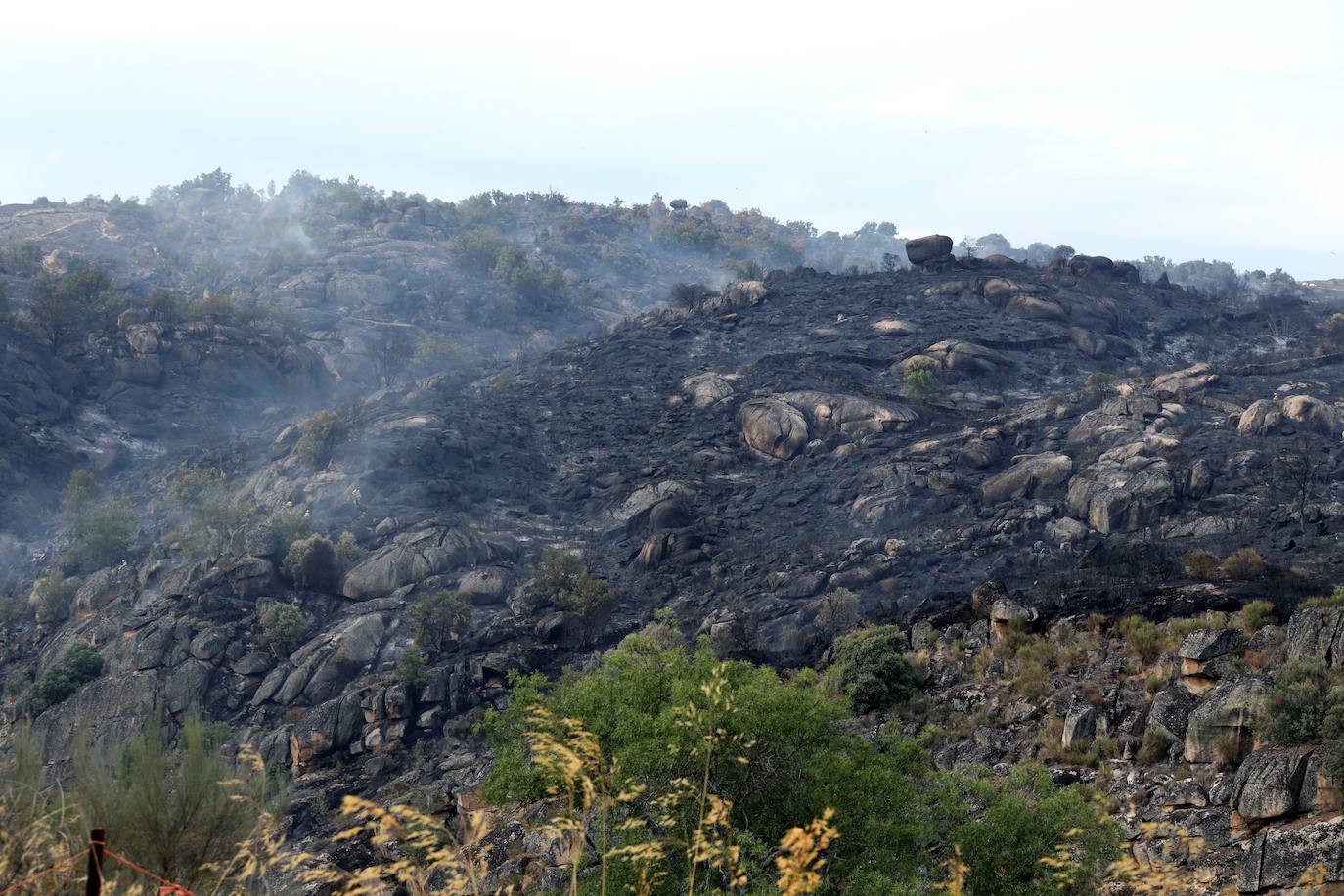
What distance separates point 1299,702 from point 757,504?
3511cm

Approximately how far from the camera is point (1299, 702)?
1691 cm

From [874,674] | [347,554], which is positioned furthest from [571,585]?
[874,674]

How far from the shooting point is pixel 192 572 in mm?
44406

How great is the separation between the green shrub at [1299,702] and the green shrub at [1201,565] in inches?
485

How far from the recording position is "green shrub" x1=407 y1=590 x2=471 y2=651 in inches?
1526

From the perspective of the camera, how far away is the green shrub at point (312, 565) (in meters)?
44.0

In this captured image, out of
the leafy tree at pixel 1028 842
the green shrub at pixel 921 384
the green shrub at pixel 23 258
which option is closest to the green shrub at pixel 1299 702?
the leafy tree at pixel 1028 842

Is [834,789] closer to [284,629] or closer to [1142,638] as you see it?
[1142,638]

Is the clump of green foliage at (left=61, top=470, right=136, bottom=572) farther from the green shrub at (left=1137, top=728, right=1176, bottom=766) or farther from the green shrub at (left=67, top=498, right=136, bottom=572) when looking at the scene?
the green shrub at (left=1137, top=728, right=1176, bottom=766)

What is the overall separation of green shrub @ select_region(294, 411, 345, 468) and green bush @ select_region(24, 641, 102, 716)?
1932 centimetres

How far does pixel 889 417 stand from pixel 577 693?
4239 cm

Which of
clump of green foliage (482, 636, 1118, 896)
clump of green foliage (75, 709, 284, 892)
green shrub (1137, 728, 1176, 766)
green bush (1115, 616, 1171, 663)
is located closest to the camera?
clump of green foliage (482, 636, 1118, 896)

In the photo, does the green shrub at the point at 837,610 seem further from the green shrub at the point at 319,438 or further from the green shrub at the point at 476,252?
the green shrub at the point at 476,252

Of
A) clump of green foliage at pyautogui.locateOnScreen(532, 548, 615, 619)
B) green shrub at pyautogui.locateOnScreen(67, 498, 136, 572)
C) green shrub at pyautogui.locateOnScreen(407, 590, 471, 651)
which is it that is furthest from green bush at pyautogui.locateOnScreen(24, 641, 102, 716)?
clump of green foliage at pyautogui.locateOnScreen(532, 548, 615, 619)
